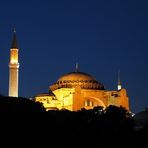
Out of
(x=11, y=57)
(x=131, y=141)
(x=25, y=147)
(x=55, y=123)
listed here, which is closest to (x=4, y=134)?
(x=25, y=147)

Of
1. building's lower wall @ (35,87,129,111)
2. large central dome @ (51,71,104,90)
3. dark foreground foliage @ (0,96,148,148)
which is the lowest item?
dark foreground foliage @ (0,96,148,148)

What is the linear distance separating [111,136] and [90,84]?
42566 mm

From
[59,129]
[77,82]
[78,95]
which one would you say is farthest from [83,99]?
[59,129]

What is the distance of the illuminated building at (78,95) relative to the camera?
87.0m

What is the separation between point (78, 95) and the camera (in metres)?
86.8

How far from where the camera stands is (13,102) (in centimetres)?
4684

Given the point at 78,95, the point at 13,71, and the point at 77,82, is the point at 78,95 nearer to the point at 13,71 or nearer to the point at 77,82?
the point at 77,82

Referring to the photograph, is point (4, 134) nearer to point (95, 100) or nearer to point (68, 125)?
point (68, 125)

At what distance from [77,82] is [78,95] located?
5501 millimetres

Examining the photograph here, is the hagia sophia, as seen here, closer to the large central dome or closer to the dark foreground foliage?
the large central dome

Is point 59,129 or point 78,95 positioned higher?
point 78,95

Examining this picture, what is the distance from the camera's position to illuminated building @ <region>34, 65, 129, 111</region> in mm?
87000

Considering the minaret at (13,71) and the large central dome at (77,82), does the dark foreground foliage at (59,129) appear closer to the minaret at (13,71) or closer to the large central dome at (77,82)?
the minaret at (13,71)

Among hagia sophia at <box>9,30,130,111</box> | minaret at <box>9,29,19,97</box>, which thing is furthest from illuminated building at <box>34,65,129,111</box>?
minaret at <box>9,29,19,97</box>
